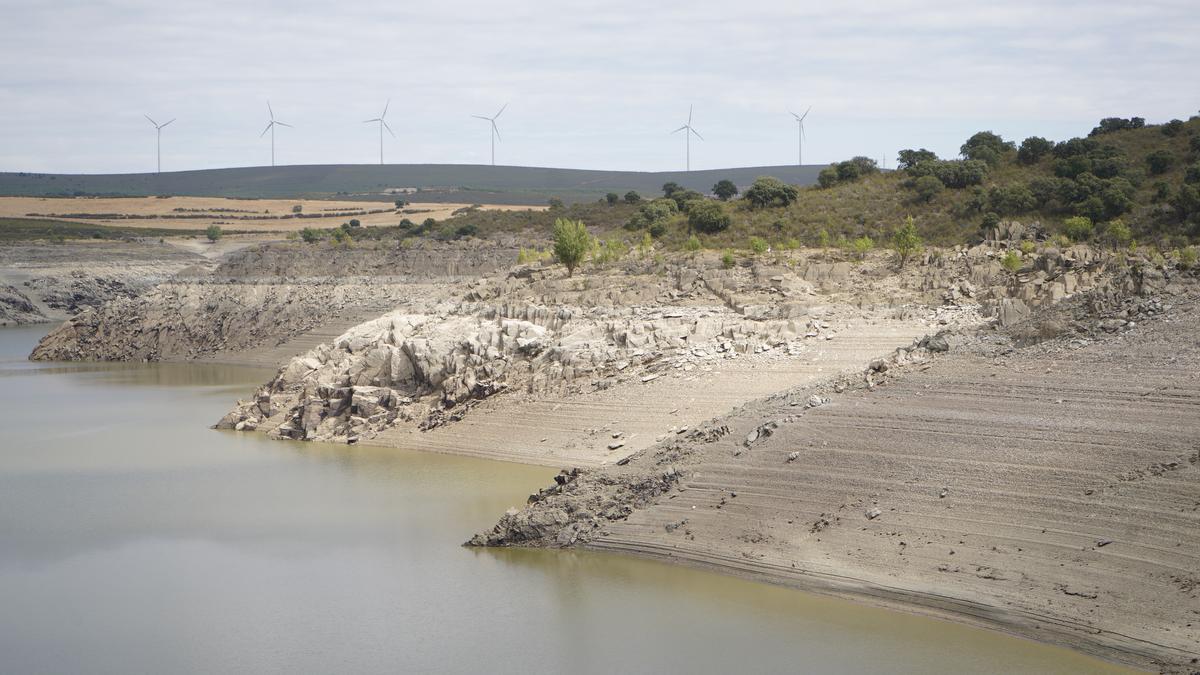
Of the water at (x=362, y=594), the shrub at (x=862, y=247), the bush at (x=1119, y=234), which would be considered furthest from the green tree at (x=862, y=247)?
the water at (x=362, y=594)

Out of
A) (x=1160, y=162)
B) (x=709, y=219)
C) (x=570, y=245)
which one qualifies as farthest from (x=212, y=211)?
(x=1160, y=162)

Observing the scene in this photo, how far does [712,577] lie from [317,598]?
5866 mm

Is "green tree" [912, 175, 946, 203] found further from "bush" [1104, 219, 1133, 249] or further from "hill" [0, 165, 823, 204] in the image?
"hill" [0, 165, 823, 204]

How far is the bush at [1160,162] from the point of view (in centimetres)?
4433

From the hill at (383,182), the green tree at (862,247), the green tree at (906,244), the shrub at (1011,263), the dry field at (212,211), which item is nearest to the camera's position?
the shrub at (1011,263)

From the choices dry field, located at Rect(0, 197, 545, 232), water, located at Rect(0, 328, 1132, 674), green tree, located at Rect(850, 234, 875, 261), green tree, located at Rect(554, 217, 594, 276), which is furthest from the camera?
dry field, located at Rect(0, 197, 545, 232)

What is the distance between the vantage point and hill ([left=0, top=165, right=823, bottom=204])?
145875 millimetres

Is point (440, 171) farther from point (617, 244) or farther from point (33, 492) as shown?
point (33, 492)

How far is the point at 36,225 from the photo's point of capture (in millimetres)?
107875

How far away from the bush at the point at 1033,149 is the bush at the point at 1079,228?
10581mm

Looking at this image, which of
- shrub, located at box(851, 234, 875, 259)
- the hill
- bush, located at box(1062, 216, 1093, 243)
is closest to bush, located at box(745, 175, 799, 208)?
shrub, located at box(851, 234, 875, 259)

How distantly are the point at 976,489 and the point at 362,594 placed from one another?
30.3ft

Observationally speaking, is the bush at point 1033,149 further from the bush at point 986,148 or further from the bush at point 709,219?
the bush at point 709,219

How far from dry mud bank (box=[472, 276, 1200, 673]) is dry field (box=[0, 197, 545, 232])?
82966mm
